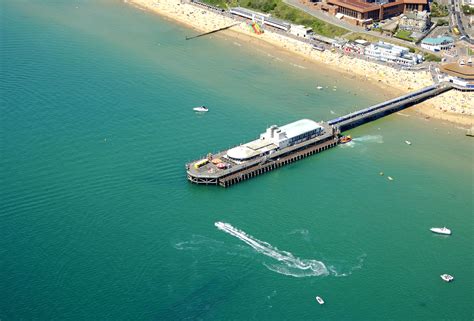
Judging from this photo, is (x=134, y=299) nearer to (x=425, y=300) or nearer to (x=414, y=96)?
(x=425, y=300)

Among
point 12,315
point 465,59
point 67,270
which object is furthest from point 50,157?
point 465,59

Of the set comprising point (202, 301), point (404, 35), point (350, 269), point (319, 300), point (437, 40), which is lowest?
point (202, 301)

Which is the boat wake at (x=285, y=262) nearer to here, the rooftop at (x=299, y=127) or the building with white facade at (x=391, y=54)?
the rooftop at (x=299, y=127)

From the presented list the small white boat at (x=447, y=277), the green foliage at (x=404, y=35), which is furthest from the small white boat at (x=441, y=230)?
the green foliage at (x=404, y=35)

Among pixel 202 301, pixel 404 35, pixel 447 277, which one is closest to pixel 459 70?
pixel 404 35

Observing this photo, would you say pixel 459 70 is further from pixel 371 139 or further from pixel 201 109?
pixel 201 109

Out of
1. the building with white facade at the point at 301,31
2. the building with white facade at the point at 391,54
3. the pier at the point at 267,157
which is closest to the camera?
the pier at the point at 267,157
